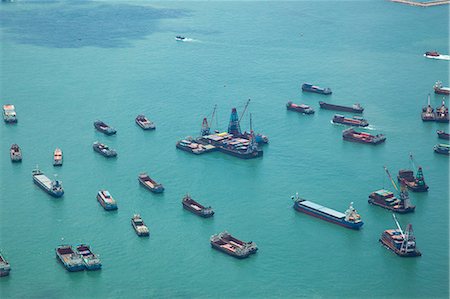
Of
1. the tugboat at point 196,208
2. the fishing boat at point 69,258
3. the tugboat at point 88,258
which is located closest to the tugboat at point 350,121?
the tugboat at point 196,208

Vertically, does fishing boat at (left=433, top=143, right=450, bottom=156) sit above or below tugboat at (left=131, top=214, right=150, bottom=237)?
below

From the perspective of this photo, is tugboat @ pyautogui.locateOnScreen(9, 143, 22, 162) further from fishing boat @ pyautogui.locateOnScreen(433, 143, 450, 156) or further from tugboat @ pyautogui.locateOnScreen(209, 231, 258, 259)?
fishing boat @ pyautogui.locateOnScreen(433, 143, 450, 156)

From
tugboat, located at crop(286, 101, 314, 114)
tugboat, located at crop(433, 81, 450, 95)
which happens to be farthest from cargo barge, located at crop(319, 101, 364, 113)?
tugboat, located at crop(433, 81, 450, 95)

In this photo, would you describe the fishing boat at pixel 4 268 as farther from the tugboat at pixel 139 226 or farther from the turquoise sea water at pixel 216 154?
the tugboat at pixel 139 226

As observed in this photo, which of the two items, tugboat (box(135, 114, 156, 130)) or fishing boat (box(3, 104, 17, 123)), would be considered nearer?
tugboat (box(135, 114, 156, 130))

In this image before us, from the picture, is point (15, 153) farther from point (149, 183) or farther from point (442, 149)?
point (442, 149)

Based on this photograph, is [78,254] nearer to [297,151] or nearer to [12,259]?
[12,259]

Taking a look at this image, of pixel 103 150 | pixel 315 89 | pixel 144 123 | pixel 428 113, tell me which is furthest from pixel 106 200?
pixel 315 89
